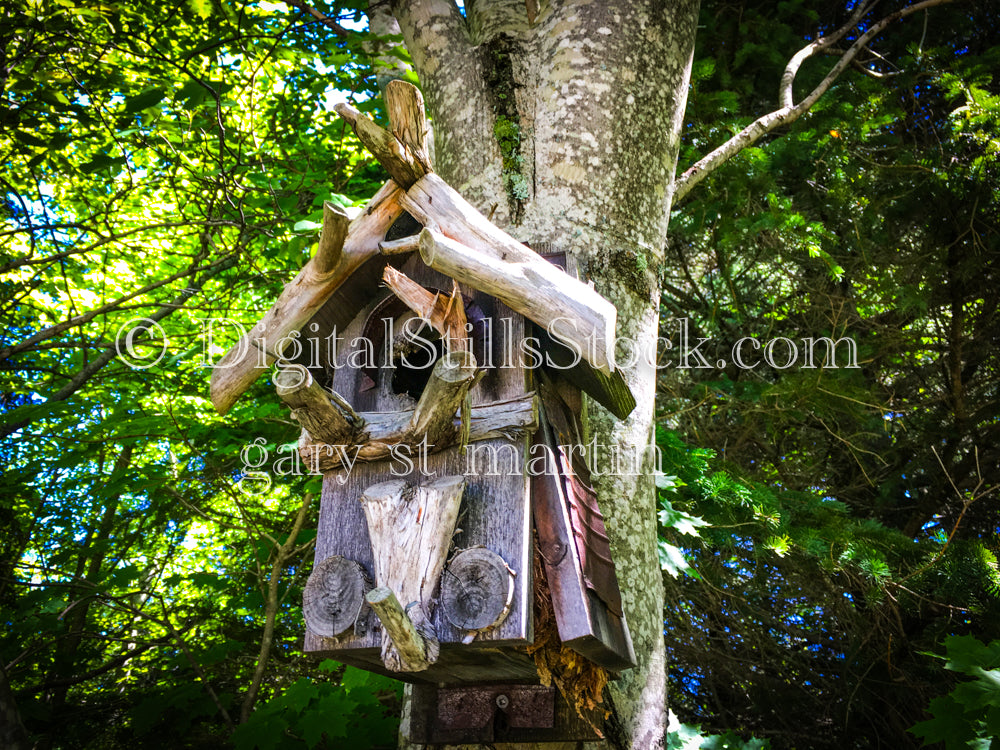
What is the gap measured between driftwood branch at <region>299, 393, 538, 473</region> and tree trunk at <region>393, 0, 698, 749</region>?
416mm

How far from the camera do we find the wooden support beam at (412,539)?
1.65 m

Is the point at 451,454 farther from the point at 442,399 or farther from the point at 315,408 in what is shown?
the point at 315,408

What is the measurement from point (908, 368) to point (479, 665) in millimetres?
5444

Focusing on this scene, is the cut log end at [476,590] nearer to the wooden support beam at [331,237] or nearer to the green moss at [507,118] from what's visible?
the wooden support beam at [331,237]

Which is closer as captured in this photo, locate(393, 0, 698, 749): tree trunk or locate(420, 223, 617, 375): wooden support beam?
locate(420, 223, 617, 375): wooden support beam

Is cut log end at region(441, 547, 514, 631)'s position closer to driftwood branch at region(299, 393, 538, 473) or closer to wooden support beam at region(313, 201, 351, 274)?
driftwood branch at region(299, 393, 538, 473)

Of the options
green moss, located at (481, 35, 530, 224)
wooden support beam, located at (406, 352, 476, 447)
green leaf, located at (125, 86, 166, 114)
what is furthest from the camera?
green leaf, located at (125, 86, 166, 114)

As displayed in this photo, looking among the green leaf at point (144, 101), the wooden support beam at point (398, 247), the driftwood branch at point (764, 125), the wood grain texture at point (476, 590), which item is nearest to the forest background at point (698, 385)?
the green leaf at point (144, 101)

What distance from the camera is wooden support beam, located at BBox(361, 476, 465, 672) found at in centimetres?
165

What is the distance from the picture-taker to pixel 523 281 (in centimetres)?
180

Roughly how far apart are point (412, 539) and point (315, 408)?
419mm

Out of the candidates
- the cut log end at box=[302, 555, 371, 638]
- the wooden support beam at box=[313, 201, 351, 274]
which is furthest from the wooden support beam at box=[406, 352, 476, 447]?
the wooden support beam at box=[313, 201, 351, 274]

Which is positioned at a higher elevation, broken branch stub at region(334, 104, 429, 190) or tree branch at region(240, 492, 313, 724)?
broken branch stub at region(334, 104, 429, 190)

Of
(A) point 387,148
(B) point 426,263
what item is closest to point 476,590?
(B) point 426,263
